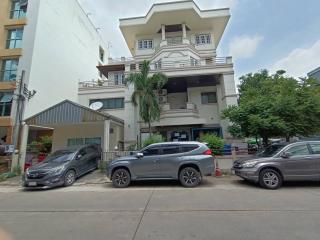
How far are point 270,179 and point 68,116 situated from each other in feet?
41.6

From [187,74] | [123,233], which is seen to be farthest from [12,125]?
[123,233]

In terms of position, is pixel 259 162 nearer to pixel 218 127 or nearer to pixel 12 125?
pixel 218 127

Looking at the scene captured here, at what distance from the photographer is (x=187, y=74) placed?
1750cm

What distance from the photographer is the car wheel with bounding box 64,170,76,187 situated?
9.88 metres

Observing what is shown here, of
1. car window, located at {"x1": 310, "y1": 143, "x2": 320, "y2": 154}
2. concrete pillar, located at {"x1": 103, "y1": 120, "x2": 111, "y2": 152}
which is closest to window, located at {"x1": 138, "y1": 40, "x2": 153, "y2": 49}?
concrete pillar, located at {"x1": 103, "y1": 120, "x2": 111, "y2": 152}

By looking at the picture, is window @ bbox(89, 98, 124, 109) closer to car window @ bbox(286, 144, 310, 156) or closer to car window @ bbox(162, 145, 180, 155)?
car window @ bbox(162, 145, 180, 155)

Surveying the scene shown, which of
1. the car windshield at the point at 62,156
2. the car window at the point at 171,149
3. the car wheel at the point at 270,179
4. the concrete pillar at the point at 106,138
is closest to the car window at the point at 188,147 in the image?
the car window at the point at 171,149

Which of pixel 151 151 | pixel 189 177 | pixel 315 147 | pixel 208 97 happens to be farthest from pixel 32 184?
pixel 208 97

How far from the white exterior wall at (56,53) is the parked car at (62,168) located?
303 inches

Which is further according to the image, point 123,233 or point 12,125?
point 12,125

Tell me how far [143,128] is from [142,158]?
9.27 metres

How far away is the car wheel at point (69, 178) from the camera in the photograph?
32.4 feet

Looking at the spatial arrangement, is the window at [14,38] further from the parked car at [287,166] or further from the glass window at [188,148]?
the parked car at [287,166]

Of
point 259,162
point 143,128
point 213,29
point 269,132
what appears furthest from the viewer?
point 213,29
